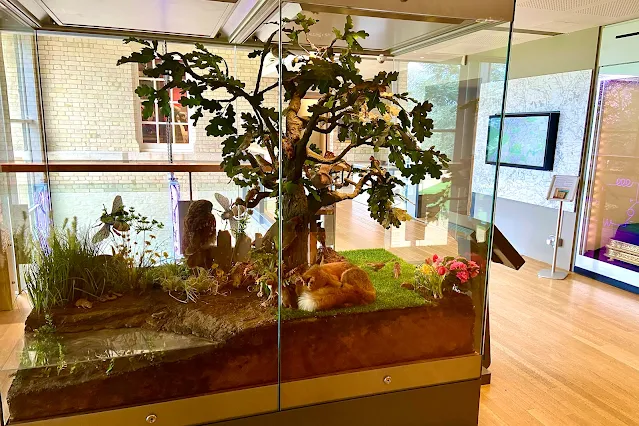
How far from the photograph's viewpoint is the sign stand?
173 inches

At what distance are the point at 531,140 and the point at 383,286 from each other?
4002 millimetres

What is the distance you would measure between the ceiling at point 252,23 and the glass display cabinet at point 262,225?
0.5 inches

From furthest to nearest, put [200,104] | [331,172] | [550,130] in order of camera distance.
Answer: [550,130], [331,172], [200,104]

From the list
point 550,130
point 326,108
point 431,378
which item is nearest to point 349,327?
point 431,378

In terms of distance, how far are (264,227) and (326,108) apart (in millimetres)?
504

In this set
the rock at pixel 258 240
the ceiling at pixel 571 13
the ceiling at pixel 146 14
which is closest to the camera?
the ceiling at pixel 146 14

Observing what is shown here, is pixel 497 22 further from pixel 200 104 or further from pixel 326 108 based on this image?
pixel 200 104

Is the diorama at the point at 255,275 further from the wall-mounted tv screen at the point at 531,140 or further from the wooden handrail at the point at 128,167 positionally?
the wall-mounted tv screen at the point at 531,140

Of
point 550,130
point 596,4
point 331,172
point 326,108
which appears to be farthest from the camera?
point 550,130

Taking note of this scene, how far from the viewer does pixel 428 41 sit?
68.2 inches

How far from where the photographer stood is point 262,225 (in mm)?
1750

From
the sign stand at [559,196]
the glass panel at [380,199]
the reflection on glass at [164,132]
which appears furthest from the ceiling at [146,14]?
the sign stand at [559,196]

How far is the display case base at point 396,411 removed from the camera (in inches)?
62.7

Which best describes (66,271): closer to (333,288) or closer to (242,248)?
(242,248)
